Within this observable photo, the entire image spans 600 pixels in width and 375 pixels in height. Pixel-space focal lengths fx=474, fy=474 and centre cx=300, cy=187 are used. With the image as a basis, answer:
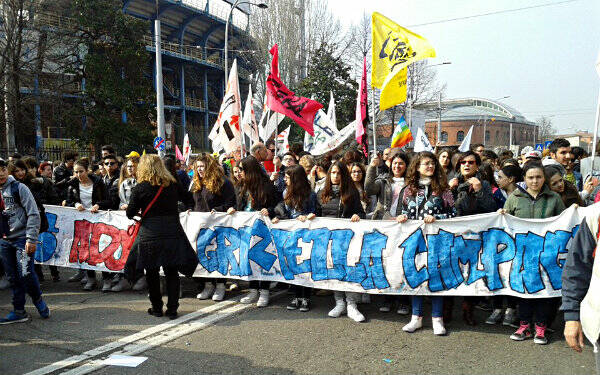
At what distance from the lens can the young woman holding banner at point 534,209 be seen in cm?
451

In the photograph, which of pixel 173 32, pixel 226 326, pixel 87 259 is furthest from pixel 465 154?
pixel 173 32

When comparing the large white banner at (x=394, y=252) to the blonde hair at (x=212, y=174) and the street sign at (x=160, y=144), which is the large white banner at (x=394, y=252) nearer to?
the blonde hair at (x=212, y=174)

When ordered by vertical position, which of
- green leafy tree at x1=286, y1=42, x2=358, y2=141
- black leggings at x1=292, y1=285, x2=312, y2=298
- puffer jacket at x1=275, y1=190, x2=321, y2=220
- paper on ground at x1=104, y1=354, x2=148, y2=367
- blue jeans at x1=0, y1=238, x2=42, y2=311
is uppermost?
green leafy tree at x1=286, y1=42, x2=358, y2=141

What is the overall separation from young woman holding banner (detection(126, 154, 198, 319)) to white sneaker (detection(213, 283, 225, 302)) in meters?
0.88

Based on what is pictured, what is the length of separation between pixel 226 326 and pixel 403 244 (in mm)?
2053

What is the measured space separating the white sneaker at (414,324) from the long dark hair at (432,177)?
131 centimetres

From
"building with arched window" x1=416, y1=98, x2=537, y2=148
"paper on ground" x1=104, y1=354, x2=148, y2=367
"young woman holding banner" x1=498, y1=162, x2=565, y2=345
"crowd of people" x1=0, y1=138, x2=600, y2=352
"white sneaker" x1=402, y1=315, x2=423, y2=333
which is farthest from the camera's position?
"building with arched window" x1=416, y1=98, x2=537, y2=148

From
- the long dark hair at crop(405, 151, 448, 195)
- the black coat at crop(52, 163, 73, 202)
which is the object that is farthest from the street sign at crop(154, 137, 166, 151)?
the long dark hair at crop(405, 151, 448, 195)

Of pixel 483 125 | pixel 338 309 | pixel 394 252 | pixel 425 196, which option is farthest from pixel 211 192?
pixel 483 125

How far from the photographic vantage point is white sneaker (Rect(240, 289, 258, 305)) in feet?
19.1

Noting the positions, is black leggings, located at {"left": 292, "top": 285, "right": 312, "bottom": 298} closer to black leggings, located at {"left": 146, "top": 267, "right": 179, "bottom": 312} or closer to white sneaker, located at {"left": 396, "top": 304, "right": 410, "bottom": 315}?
white sneaker, located at {"left": 396, "top": 304, "right": 410, "bottom": 315}

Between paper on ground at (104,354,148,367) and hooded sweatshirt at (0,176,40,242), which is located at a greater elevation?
hooded sweatshirt at (0,176,40,242)

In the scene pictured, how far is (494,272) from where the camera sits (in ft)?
15.6

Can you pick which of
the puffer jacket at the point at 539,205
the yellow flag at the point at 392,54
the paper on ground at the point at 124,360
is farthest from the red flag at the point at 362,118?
the paper on ground at the point at 124,360
